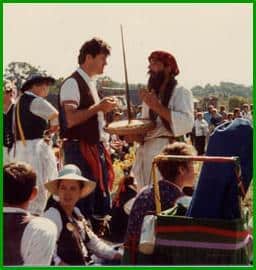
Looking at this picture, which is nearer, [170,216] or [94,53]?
[170,216]

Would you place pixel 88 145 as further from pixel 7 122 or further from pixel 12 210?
pixel 12 210

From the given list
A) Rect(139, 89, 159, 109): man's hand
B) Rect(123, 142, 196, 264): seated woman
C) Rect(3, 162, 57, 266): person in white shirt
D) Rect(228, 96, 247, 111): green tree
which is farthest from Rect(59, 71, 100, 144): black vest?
Rect(3, 162, 57, 266): person in white shirt

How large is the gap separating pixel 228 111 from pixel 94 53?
4.76 ft

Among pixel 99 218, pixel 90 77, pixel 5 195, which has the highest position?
pixel 90 77

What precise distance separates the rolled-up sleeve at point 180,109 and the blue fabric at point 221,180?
5.78ft

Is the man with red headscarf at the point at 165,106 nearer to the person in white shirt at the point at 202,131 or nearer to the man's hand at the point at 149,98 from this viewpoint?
the man's hand at the point at 149,98

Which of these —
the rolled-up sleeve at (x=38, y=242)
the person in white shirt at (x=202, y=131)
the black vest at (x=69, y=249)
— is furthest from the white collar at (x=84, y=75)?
the person in white shirt at (x=202, y=131)

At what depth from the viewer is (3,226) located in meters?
3.78

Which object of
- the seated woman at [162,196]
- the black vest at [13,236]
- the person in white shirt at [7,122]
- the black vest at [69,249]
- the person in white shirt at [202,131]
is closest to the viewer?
the black vest at [13,236]

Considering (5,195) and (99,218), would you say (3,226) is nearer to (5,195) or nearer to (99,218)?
(5,195)

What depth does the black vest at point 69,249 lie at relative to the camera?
418 cm

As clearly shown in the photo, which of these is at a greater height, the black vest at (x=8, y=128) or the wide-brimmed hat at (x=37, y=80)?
the wide-brimmed hat at (x=37, y=80)

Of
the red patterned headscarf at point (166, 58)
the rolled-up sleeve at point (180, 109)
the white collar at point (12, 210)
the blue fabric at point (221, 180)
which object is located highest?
the red patterned headscarf at point (166, 58)

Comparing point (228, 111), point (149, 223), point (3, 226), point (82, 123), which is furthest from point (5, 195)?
point (228, 111)
